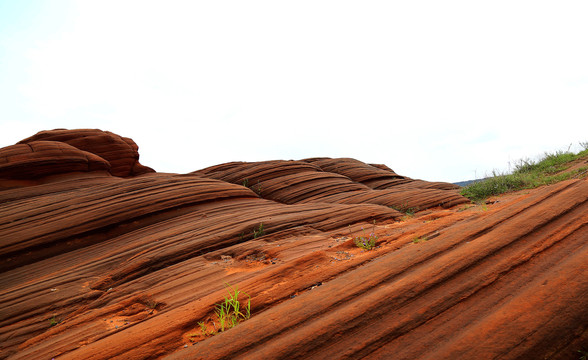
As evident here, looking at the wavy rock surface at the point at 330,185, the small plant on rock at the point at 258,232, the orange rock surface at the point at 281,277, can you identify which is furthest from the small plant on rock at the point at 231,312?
the wavy rock surface at the point at 330,185

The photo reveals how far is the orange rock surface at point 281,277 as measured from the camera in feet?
7.88

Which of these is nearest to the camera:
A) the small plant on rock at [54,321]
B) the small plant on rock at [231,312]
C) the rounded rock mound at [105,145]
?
the small plant on rock at [231,312]

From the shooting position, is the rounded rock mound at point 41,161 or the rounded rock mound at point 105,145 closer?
the rounded rock mound at point 41,161

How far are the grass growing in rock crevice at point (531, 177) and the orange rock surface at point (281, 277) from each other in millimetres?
3793

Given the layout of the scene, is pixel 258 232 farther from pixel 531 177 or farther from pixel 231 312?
pixel 531 177

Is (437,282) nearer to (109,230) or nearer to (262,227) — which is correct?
(262,227)

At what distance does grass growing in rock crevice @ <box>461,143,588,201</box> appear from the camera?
10.7 meters

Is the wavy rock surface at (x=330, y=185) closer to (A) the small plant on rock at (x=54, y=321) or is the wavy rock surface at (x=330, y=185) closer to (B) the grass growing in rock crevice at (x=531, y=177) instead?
(B) the grass growing in rock crevice at (x=531, y=177)

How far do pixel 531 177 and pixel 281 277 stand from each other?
11.9 meters

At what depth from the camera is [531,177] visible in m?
12.0

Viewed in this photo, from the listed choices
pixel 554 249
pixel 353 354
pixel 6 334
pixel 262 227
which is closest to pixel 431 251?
pixel 554 249

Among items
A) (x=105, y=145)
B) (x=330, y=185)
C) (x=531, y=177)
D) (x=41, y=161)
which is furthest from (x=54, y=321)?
(x=531, y=177)

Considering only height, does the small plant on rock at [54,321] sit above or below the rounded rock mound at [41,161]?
below

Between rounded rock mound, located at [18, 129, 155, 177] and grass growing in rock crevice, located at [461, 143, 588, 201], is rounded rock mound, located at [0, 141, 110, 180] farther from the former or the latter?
grass growing in rock crevice, located at [461, 143, 588, 201]
